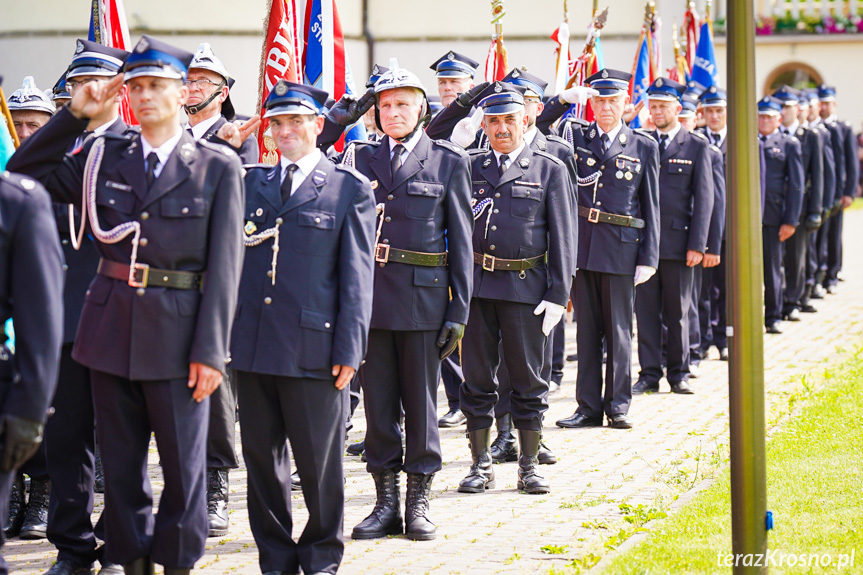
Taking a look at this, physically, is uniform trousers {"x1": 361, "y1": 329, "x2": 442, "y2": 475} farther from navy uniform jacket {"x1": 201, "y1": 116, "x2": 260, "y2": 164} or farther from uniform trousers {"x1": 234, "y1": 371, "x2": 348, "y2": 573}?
navy uniform jacket {"x1": 201, "y1": 116, "x2": 260, "y2": 164}

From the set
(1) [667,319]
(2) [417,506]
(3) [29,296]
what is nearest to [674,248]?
(1) [667,319]

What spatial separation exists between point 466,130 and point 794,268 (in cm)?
735

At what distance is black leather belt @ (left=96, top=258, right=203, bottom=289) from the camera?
15.5 ft

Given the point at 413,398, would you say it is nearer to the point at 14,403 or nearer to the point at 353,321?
the point at 353,321

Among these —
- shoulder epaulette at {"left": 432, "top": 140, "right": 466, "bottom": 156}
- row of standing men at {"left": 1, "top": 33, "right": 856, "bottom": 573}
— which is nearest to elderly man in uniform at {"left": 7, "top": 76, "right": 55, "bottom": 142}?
row of standing men at {"left": 1, "top": 33, "right": 856, "bottom": 573}

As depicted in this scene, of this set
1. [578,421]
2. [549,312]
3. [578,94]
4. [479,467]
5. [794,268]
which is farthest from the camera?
[794,268]

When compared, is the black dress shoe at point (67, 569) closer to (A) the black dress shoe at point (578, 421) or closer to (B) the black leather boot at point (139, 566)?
(B) the black leather boot at point (139, 566)

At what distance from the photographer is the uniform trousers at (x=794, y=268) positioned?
14188 mm

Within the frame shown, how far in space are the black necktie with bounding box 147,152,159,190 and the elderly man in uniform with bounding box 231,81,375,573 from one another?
0.58 meters

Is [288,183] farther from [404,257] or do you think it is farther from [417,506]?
[417,506]

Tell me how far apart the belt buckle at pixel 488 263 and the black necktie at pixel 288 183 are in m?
2.00

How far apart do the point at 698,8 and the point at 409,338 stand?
894 inches

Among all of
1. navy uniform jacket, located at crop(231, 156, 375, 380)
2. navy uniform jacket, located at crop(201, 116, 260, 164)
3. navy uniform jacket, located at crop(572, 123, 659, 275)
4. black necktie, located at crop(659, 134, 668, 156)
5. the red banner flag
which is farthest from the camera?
black necktie, located at crop(659, 134, 668, 156)

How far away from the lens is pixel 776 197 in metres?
13.4
